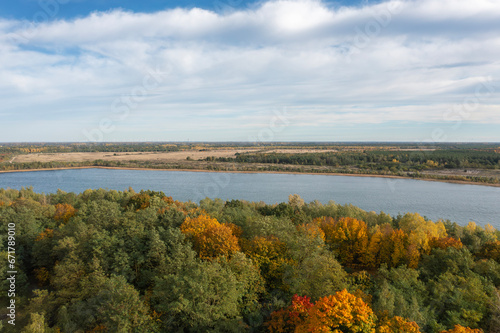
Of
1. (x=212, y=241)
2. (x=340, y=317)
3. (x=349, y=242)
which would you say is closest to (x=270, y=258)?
(x=212, y=241)

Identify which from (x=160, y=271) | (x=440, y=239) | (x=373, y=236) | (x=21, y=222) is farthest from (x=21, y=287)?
(x=440, y=239)

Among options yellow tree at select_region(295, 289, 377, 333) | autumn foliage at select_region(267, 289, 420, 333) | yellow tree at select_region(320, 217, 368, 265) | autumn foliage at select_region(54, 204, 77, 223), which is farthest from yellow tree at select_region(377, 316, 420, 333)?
autumn foliage at select_region(54, 204, 77, 223)

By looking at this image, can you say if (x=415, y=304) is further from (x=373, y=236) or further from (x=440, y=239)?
(x=440, y=239)

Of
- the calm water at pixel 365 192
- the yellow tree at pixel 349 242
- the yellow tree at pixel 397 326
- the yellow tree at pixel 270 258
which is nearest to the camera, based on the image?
the yellow tree at pixel 397 326

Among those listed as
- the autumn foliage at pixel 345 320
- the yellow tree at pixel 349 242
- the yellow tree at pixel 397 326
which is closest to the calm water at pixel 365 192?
the yellow tree at pixel 349 242

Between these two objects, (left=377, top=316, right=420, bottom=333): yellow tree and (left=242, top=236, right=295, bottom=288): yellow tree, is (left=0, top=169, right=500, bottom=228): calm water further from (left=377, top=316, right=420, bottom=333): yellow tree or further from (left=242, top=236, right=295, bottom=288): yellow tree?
(left=377, top=316, right=420, bottom=333): yellow tree

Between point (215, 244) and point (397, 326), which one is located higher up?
point (215, 244)

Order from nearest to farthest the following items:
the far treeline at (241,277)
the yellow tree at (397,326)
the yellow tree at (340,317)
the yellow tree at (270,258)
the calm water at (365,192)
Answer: the yellow tree at (340,317) → the yellow tree at (397,326) → the far treeline at (241,277) → the yellow tree at (270,258) → the calm water at (365,192)

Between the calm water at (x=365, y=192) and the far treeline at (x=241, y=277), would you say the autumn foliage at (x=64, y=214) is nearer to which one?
the far treeline at (x=241, y=277)

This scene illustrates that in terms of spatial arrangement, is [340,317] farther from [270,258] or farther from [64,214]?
[64,214]
